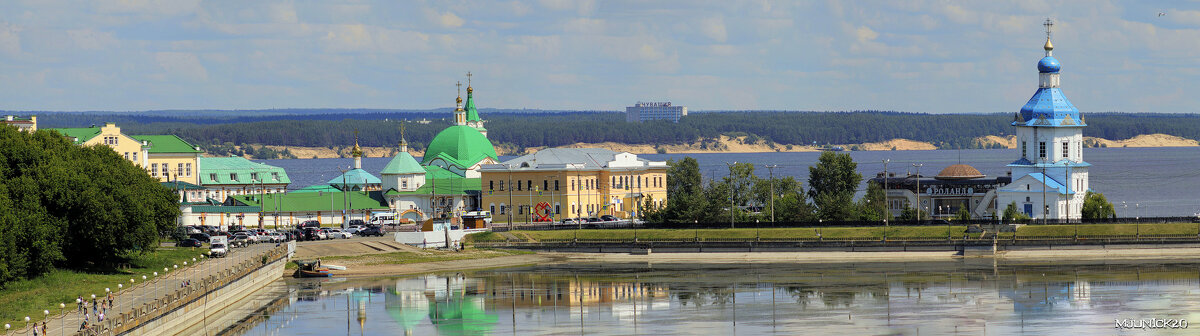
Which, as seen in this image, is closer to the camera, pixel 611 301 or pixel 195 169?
pixel 611 301

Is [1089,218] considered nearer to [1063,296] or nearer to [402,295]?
[1063,296]

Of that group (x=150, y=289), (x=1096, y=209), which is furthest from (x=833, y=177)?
(x=150, y=289)

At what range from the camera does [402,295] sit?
84562 mm

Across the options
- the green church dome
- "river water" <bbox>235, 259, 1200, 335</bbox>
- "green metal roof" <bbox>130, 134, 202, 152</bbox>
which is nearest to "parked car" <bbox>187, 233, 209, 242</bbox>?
"river water" <bbox>235, 259, 1200, 335</bbox>

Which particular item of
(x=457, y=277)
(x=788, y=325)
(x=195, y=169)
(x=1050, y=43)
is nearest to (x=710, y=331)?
(x=788, y=325)

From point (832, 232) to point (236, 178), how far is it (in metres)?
68.3

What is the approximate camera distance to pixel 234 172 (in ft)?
503

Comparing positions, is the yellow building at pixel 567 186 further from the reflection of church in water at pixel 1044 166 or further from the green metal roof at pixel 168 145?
the green metal roof at pixel 168 145

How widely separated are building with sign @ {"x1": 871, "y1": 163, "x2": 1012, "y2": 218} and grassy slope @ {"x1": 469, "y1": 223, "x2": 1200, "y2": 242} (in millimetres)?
18339

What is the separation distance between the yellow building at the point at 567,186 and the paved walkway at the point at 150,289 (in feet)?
108

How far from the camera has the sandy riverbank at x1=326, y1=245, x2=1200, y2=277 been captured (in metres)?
98.9

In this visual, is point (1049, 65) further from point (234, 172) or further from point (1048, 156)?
point (234, 172)

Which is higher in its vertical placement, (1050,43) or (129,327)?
(1050,43)

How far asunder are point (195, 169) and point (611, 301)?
80.5 m
